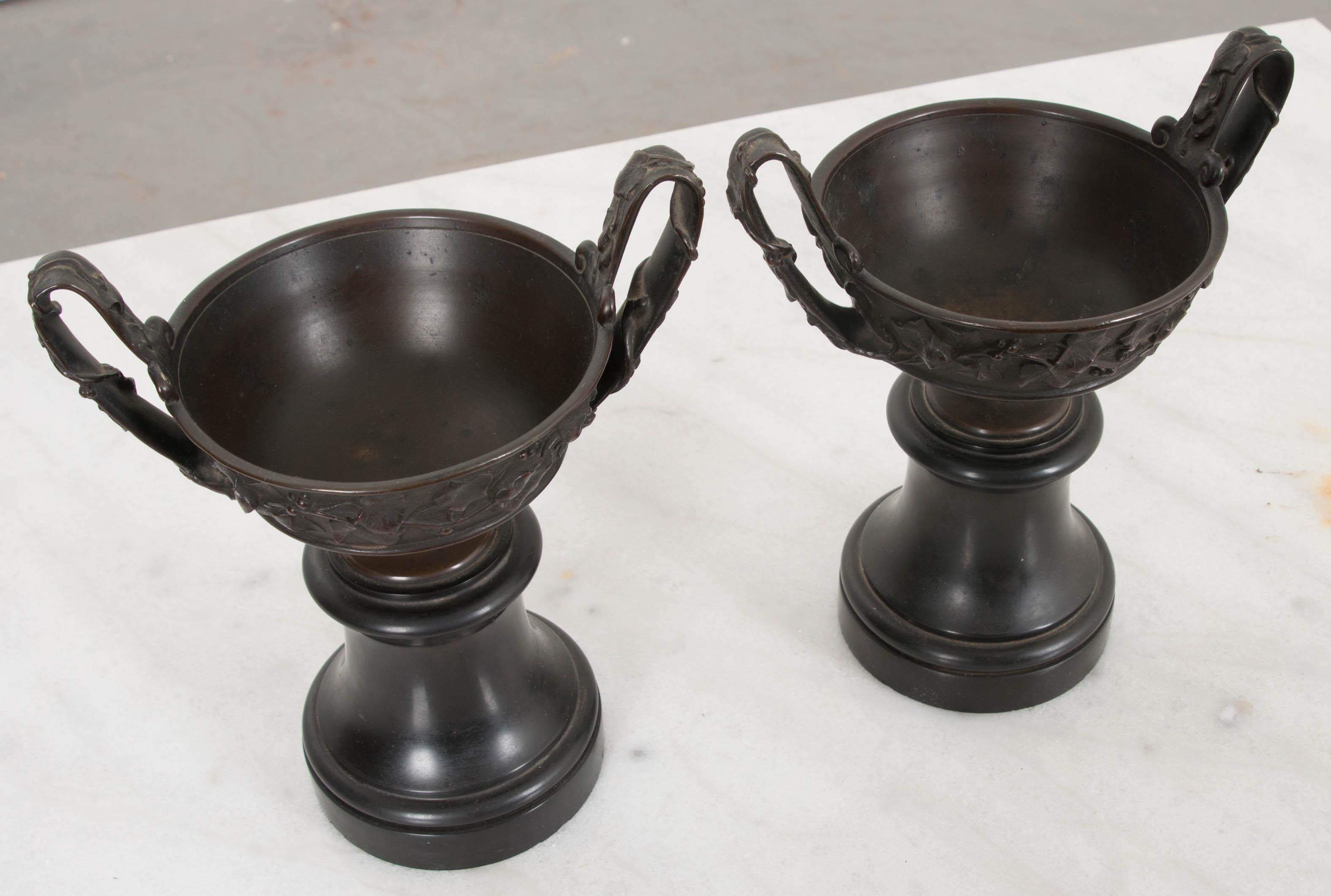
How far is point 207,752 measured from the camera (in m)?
1.38

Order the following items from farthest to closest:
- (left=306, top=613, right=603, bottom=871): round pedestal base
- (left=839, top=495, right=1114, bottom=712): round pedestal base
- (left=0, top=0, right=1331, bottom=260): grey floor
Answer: (left=0, top=0, right=1331, bottom=260): grey floor < (left=839, top=495, right=1114, bottom=712): round pedestal base < (left=306, top=613, right=603, bottom=871): round pedestal base

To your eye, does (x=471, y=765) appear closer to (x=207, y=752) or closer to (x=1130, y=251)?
(x=207, y=752)

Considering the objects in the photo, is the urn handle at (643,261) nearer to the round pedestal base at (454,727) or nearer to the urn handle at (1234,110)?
the round pedestal base at (454,727)

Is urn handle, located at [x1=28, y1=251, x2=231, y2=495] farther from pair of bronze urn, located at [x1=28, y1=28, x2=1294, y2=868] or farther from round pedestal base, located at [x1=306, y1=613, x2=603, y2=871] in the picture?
round pedestal base, located at [x1=306, y1=613, x2=603, y2=871]

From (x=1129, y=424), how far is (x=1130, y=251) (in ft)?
1.19

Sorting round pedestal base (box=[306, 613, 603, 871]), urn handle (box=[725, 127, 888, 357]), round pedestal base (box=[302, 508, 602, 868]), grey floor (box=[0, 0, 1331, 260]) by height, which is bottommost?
grey floor (box=[0, 0, 1331, 260])

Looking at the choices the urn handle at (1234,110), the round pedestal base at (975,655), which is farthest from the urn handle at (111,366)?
the urn handle at (1234,110)

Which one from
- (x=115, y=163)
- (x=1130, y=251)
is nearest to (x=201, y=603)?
(x=1130, y=251)

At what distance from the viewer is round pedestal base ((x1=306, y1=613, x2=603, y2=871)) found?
1252 millimetres

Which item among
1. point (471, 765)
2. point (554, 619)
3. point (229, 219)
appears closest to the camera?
point (471, 765)

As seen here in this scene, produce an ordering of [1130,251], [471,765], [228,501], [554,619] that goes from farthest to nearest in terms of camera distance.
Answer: [228,501] < [554,619] < [1130,251] < [471,765]

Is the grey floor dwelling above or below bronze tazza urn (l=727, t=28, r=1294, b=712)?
below

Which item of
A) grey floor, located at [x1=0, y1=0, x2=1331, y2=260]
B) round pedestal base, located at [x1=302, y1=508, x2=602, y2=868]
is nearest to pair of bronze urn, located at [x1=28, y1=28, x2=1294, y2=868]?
round pedestal base, located at [x1=302, y1=508, x2=602, y2=868]

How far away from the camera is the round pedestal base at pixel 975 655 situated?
1.36 meters
